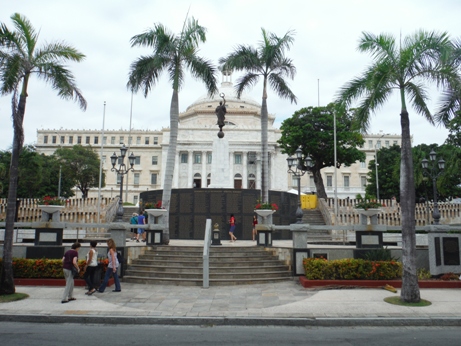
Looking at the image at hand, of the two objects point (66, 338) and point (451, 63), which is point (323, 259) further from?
point (66, 338)

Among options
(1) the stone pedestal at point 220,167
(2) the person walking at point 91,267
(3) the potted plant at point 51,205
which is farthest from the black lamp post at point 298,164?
(3) the potted plant at point 51,205

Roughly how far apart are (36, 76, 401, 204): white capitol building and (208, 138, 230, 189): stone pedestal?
36273mm

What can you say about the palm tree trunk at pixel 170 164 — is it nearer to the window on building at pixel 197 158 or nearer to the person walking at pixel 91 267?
the person walking at pixel 91 267

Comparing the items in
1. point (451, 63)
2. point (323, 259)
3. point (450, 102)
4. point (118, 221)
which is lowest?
point (323, 259)

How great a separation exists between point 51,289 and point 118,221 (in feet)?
12.3

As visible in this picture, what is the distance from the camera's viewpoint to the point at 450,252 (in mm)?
14055

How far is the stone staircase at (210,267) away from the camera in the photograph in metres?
14.0

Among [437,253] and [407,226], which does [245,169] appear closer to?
[437,253]

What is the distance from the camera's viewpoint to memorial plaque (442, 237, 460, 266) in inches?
552

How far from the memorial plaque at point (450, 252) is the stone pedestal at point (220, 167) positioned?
14.6 m

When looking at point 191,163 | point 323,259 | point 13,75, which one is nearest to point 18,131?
point 13,75

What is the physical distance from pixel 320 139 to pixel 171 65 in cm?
2630

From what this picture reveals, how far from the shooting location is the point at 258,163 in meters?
70.9

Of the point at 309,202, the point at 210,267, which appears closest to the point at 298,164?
the point at 210,267
